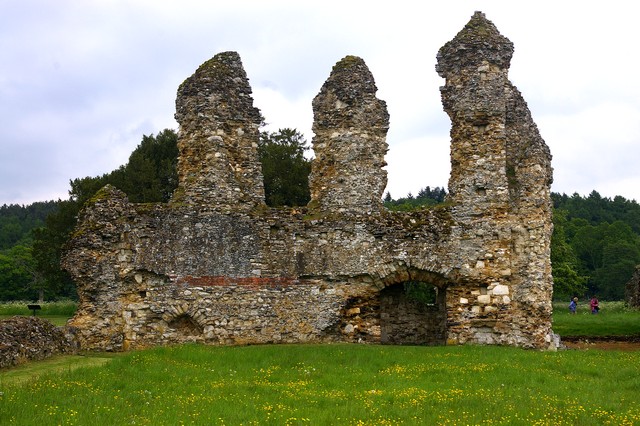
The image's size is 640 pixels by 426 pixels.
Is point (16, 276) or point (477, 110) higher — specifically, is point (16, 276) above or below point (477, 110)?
below

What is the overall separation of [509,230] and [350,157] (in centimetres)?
489

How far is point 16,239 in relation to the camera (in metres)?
94.5

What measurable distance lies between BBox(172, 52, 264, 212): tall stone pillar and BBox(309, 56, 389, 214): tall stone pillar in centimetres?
180

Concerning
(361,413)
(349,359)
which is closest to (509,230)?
(349,359)

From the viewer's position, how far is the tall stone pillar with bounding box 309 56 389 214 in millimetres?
20359

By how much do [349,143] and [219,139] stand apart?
12.0 feet

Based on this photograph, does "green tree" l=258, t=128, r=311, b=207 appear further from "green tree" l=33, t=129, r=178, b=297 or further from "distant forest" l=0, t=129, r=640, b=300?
"green tree" l=33, t=129, r=178, b=297

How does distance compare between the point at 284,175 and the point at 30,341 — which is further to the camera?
the point at 284,175

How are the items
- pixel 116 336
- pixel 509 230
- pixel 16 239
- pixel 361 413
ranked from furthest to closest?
pixel 16 239 < pixel 509 230 < pixel 116 336 < pixel 361 413

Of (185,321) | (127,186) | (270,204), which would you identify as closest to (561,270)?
(270,204)

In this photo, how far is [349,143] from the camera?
2052 centimetres

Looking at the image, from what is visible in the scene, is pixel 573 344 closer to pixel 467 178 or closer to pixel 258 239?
pixel 467 178

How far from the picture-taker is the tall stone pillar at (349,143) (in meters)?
20.4

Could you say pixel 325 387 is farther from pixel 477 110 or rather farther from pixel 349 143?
pixel 477 110
